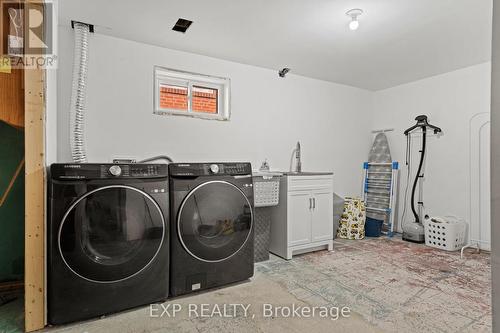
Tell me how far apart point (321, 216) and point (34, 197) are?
275 cm

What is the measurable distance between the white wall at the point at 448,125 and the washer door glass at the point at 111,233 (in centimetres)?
382

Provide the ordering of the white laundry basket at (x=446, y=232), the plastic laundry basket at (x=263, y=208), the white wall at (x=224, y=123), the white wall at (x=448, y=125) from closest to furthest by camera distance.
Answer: the white wall at (x=224, y=123) → the plastic laundry basket at (x=263, y=208) → the white laundry basket at (x=446, y=232) → the white wall at (x=448, y=125)

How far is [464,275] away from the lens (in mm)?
2703

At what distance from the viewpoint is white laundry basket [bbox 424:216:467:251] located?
350cm

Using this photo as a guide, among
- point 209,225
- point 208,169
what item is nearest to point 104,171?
point 208,169

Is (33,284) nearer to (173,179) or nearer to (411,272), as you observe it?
(173,179)

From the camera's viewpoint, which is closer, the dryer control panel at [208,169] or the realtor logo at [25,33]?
the realtor logo at [25,33]

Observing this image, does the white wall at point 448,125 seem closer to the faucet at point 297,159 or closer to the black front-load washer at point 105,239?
the faucet at point 297,159

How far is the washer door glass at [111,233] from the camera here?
5.95 feet

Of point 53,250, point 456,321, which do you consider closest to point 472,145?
point 456,321

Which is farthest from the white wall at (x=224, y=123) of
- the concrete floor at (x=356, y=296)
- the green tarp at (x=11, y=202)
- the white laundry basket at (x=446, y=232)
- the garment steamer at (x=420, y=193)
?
the concrete floor at (x=356, y=296)

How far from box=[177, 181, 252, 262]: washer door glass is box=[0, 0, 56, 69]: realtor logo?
1322 millimetres

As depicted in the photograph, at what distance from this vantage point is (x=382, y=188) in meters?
4.58

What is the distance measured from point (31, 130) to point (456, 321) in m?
2.95
